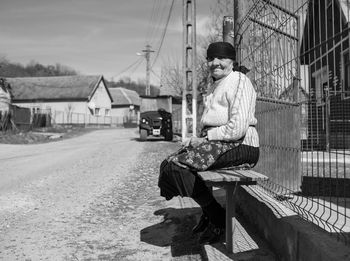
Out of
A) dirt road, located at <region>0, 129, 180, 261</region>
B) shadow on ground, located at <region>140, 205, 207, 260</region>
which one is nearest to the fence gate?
shadow on ground, located at <region>140, 205, 207, 260</region>

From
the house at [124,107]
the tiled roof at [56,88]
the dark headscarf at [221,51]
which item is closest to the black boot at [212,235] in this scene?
the dark headscarf at [221,51]

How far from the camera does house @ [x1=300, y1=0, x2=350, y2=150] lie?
2400 mm

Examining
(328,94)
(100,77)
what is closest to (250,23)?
(328,94)

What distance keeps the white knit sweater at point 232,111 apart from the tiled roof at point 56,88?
51.9 m

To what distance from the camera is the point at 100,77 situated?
5809 centimetres

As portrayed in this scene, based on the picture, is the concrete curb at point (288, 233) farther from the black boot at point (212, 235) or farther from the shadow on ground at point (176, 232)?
the shadow on ground at point (176, 232)

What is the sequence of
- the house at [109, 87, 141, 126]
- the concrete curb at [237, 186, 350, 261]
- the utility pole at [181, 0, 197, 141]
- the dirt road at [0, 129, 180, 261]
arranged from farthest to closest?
the house at [109, 87, 141, 126]
the utility pole at [181, 0, 197, 141]
the dirt road at [0, 129, 180, 261]
the concrete curb at [237, 186, 350, 261]

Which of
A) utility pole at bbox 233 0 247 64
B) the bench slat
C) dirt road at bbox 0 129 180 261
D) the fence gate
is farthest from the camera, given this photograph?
utility pole at bbox 233 0 247 64

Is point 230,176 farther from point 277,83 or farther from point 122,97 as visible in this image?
point 122,97

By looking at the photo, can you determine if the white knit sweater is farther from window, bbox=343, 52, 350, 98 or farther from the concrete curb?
window, bbox=343, 52, 350, 98

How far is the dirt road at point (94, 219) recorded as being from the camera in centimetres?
398

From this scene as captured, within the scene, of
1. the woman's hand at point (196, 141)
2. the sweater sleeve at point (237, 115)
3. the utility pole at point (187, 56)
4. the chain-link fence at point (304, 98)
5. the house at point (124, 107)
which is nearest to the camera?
the chain-link fence at point (304, 98)

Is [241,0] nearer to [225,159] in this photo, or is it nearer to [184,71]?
[225,159]

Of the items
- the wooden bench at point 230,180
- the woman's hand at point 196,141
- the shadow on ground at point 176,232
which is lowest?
the shadow on ground at point 176,232
